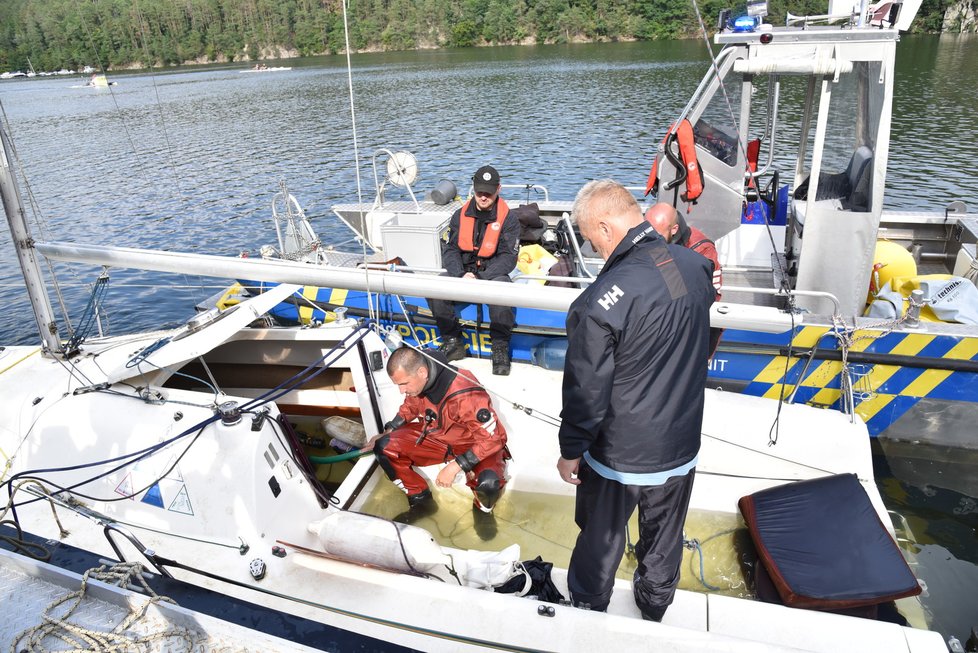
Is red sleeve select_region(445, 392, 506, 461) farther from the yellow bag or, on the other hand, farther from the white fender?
the yellow bag

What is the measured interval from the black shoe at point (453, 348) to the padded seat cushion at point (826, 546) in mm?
2563

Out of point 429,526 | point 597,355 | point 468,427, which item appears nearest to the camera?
point 597,355

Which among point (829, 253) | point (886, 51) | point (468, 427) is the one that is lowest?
point (468, 427)

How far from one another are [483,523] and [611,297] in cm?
210

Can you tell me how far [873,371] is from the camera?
456 centimetres

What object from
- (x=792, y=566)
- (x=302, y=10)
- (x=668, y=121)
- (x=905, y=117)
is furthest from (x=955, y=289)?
(x=905, y=117)

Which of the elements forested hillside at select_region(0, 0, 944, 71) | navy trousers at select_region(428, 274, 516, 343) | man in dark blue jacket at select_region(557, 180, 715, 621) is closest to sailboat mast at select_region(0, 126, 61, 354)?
forested hillside at select_region(0, 0, 944, 71)

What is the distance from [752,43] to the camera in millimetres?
4645

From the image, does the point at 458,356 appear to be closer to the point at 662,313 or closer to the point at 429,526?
the point at 429,526

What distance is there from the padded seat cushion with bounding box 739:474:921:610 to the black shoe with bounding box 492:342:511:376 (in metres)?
1.82

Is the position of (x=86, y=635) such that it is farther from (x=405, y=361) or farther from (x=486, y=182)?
(x=486, y=182)

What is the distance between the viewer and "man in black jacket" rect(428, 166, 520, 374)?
497cm

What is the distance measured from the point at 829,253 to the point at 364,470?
11.9ft

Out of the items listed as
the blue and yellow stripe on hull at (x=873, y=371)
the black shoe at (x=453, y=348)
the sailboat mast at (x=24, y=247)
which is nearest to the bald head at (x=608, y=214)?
the blue and yellow stripe on hull at (x=873, y=371)
